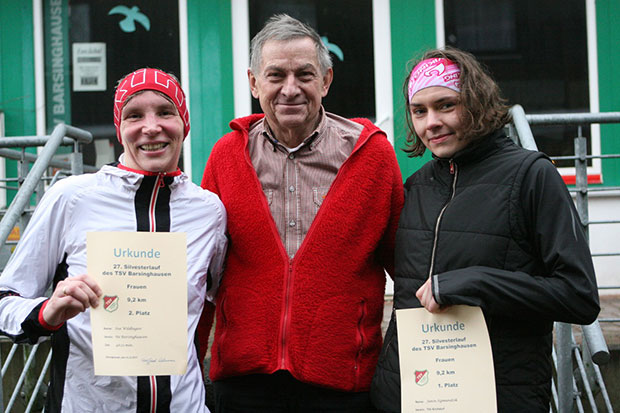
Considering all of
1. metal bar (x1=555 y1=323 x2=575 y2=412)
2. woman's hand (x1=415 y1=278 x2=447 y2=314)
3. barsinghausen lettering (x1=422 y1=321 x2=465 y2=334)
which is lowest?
metal bar (x1=555 y1=323 x2=575 y2=412)

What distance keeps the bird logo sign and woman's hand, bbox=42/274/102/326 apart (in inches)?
170

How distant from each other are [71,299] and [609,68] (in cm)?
510

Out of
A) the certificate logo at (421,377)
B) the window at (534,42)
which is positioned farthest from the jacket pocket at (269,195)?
the window at (534,42)

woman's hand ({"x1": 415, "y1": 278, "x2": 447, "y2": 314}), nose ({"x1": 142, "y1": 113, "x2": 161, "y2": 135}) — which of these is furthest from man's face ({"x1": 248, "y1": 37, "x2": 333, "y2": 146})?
woman's hand ({"x1": 415, "y1": 278, "x2": 447, "y2": 314})

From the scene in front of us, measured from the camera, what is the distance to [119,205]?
1672 millimetres

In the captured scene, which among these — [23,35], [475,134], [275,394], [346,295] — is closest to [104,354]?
[275,394]

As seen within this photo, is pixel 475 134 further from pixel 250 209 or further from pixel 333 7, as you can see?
pixel 333 7

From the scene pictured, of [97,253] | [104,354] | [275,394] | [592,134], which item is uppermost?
[592,134]

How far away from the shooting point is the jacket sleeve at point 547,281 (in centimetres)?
150

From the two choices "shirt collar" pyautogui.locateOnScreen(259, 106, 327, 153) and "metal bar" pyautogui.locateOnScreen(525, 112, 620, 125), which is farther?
"metal bar" pyautogui.locateOnScreen(525, 112, 620, 125)

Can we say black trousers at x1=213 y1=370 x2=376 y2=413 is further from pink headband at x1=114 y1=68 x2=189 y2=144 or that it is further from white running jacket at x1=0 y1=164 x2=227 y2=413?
pink headband at x1=114 y1=68 x2=189 y2=144

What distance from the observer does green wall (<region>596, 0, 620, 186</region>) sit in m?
5.10

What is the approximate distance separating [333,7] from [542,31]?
188 cm

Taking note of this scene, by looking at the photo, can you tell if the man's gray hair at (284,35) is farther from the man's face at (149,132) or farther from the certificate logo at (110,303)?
the certificate logo at (110,303)
